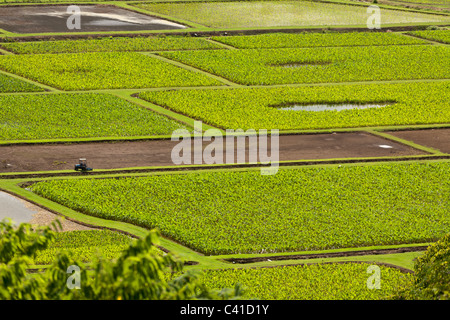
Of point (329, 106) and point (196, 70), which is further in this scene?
point (196, 70)

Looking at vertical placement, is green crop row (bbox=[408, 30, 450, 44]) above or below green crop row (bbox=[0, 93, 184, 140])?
above

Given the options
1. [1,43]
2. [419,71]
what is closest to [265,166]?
[419,71]

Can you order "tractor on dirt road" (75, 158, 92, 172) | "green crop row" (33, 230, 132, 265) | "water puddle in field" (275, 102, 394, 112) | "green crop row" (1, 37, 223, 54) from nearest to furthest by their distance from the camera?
"green crop row" (33, 230, 132, 265) → "tractor on dirt road" (75, 158, 92, 172) → "water puddle in field" (275, 102, 394, 112) → "green crop row" (1, 37, 223, 54)

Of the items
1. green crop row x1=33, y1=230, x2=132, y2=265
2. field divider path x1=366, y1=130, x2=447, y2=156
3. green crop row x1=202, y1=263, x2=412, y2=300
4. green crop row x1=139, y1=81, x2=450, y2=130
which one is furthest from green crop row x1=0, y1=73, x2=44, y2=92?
green crop row x1=202, y1=263, x2=412, y2=300

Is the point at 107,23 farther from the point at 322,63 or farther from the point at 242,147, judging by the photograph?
the point at 242,147

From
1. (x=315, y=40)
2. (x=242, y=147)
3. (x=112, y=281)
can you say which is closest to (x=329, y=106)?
(x=242, y=147)

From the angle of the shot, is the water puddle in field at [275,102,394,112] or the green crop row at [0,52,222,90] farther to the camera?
the green crop row at [0,52,222,90]

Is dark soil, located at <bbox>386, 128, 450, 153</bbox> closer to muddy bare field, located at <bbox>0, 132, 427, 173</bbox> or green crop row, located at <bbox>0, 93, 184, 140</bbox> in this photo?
muddy bare field, located at <bbox>0, 132, 427, 173</bbox>

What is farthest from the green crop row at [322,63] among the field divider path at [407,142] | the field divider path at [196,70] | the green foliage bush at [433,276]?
the green foliage bush at [433,276]

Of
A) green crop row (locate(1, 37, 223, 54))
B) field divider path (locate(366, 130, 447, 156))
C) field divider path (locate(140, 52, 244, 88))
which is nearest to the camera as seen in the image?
field divider path (locate(366, 130, 447, 156))
